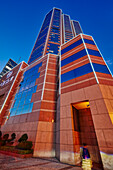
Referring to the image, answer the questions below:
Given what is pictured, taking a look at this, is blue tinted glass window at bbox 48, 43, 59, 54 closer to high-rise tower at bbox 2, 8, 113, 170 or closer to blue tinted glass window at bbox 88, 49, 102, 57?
high-rise tower at bbox 2, 8, 113, 170

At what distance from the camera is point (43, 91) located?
60.2 ft

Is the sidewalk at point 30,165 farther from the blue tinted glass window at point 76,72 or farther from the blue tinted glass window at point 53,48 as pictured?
the blue tinted glass window at point 53,48

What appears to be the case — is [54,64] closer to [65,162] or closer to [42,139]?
[42,139]

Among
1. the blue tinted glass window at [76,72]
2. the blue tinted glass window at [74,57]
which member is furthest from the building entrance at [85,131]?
the blue tinted glass window at [74,57]

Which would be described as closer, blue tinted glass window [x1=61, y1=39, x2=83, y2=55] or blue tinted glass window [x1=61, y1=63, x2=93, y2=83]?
blue tinted glass window [x1=61, y1=63, x2=93, y2=83]

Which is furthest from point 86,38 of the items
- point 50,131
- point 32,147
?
point 32,147

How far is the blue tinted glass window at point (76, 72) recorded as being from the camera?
1448cm

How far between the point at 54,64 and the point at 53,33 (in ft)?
134

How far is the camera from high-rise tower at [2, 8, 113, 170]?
986cm

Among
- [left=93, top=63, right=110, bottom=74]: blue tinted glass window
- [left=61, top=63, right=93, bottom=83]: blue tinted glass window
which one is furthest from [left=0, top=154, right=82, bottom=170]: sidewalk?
[left=93, top=63, right=110, bottom=74]: blue tinted glass window

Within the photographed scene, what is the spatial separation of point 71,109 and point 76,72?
6.79 metres

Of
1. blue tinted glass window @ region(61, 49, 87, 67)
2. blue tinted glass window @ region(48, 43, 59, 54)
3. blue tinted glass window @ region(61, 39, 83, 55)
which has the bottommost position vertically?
blue tinted glass window @ region(61, 49, 87, 67)

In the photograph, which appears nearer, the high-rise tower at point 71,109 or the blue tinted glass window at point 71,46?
the high-rise tower at point 71,109

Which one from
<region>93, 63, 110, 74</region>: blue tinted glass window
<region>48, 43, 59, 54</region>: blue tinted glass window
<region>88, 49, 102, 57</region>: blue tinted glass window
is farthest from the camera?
<region>48, 43, 59, 54</region>: blue tinted glass window
